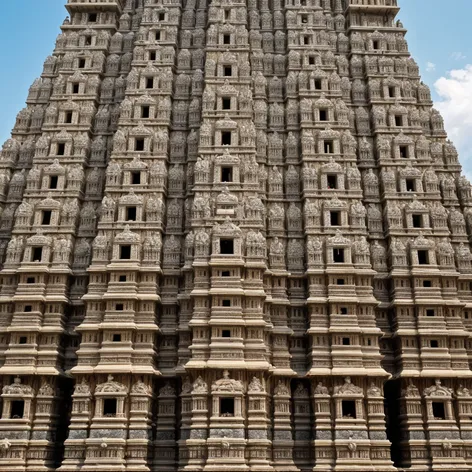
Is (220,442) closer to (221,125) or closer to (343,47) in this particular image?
(221,125)

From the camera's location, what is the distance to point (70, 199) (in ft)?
99.1

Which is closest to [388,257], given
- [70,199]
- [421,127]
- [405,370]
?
[405,370]

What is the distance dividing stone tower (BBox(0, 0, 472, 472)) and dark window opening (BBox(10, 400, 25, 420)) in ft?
0.53

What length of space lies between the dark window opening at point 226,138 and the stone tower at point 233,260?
0.09 meters

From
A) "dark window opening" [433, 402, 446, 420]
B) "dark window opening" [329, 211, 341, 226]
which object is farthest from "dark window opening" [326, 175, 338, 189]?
"dark window opening" [433, 402, 446, 420]

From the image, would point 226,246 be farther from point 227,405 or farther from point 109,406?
point 109,406

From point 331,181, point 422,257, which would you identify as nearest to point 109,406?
point 331,181

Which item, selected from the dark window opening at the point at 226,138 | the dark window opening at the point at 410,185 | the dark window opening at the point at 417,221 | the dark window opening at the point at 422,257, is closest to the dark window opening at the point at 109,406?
the dark window opening at the point at 226,138

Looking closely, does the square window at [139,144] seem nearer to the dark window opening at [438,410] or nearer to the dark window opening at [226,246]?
the dark window opening at [226,246]

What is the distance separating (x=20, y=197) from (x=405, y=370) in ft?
63.6

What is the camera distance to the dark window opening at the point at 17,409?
86.2 ft

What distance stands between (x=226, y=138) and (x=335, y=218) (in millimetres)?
6596

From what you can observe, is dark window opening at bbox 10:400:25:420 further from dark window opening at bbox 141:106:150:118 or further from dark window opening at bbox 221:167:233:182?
dark window opening at bbox 141:106:150:118

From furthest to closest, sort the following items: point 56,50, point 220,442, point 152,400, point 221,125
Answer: point 56,50
point 221,125
point 152,400
point 220,442
